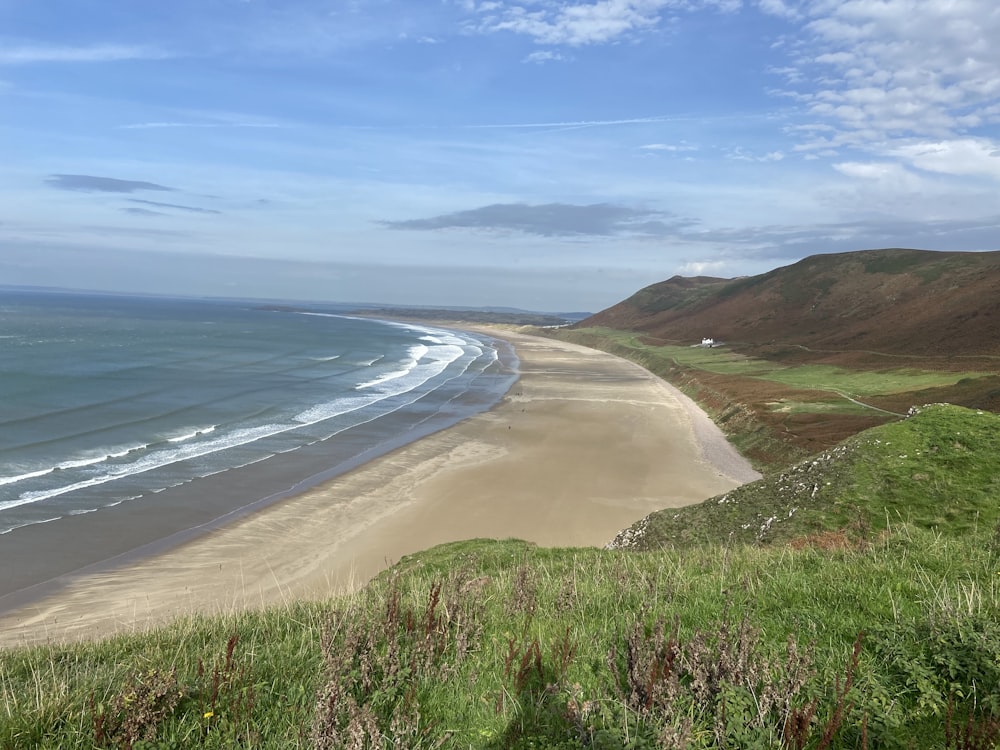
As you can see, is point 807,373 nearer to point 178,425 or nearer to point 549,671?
point 178,425

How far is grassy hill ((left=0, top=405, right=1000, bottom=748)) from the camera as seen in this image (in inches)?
131

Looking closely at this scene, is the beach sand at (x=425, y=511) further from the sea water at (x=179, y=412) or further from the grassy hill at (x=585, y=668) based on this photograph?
the sea water at (x=179, y=412)

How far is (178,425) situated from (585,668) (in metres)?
35.1

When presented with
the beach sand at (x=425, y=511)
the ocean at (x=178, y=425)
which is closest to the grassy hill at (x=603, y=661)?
the beach sand at (x=425, y=511)

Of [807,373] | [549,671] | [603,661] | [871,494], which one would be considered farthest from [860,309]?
[549,671]

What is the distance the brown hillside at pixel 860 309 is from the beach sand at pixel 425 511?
32.6 meters

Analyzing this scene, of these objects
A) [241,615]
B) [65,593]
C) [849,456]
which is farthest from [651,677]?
[65,593]

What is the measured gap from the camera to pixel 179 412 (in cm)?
3759

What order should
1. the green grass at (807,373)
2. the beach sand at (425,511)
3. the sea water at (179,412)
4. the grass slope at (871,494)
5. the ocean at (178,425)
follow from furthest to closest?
the green grass at (807,373)
the sea water at (179,412)
the ocean at (178,425)
the beach sand at (425,511)
the grass slope at (871,494)

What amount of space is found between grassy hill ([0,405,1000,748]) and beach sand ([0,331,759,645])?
229cm

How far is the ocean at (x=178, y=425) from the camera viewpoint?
832 inches

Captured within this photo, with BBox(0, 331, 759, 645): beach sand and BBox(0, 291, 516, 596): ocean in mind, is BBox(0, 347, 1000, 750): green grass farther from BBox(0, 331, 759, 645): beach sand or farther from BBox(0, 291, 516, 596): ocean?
BBox(0, 291, 516, 596): ocean

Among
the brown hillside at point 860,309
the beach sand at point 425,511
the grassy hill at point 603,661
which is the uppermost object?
the brown hillside at point 860,309

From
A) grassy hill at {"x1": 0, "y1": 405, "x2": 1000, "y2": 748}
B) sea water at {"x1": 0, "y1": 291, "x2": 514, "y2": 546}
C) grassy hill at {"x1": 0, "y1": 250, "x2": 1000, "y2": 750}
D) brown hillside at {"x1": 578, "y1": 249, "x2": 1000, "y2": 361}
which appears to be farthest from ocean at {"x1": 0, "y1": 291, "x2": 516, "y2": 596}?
brown hillside at {"x1": 578, "y1": 249, "x2": 1000, "y2": 361}
